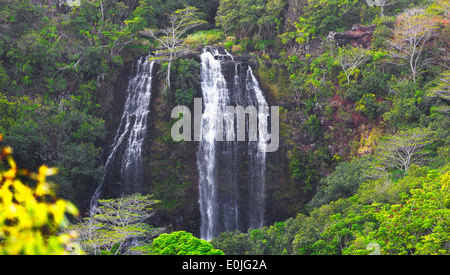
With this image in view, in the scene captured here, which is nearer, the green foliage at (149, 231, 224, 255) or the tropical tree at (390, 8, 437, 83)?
the green foliage at (149, 231, 224, 255)

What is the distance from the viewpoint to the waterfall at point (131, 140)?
80.0 feet

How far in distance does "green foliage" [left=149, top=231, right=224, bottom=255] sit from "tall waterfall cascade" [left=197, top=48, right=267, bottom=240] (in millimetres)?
11077

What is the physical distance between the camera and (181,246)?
39.1 feet

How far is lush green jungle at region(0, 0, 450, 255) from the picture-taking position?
14477mm

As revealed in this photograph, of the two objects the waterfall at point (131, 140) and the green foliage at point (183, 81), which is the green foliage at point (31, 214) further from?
the green foliage at point (183, 81)

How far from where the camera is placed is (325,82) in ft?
87.4

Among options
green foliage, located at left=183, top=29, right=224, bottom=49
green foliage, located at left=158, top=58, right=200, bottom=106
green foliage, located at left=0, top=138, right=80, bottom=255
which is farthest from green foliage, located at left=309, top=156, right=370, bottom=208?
green foliage, located at left=183, top=29, right=224, bottom=49

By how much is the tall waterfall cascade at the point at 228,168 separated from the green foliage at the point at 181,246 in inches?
436

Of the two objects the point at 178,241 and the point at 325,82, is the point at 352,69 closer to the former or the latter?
the point at 325,82

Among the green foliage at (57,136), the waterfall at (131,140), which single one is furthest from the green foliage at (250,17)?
the green foliage at (57,136)

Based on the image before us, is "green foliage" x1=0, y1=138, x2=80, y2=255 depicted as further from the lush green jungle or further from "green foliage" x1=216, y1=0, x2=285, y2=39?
"green foliage" x1=216, y1=0, x2=285, y2=39

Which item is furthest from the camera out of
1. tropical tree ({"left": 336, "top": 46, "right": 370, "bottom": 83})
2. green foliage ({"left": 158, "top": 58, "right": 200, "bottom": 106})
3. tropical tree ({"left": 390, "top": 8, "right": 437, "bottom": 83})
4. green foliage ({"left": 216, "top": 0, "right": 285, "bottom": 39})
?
green foliage ({"left": 216, "top": 0, "right": 285, "bottom": 39})
